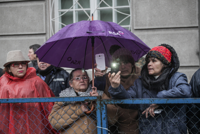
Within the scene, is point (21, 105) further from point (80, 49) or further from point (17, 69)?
point (80, 49)

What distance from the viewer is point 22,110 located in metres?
2.61

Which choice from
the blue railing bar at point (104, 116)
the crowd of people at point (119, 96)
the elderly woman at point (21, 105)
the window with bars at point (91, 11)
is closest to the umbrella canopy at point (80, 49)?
the crowd of people at point (119, 96)

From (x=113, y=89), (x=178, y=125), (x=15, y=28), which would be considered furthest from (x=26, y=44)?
(x=178, y=125)

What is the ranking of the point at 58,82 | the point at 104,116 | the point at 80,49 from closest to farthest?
the point at 104,116, the point at 80,49, the point at 58,82

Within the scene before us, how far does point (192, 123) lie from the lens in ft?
6.90

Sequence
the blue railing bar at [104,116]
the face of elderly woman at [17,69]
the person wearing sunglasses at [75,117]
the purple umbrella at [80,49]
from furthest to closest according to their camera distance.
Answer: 1. the face of elderly woman at [17,69]
2. the purple umbrella at [80,49]
3. the person wearing sunglasses at [75,117]
4. the blue railing bar at [104,116]

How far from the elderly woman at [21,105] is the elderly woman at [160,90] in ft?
3.91

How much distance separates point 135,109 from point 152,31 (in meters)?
2.83

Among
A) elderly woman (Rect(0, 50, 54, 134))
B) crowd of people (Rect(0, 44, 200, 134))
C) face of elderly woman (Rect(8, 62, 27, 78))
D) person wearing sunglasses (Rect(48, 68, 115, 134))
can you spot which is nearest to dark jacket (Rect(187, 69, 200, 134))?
crowd of people (Rect(0, 44, 200, 134))

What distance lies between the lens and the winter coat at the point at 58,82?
3346mm

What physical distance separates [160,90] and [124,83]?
45 centimetres

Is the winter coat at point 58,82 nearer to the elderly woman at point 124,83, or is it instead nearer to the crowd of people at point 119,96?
the crowd of people at point 119,96

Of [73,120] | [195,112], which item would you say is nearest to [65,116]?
[73,120]

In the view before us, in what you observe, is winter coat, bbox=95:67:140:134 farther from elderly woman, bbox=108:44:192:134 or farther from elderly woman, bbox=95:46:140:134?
elderly woman, bbox=108:44:192:134
